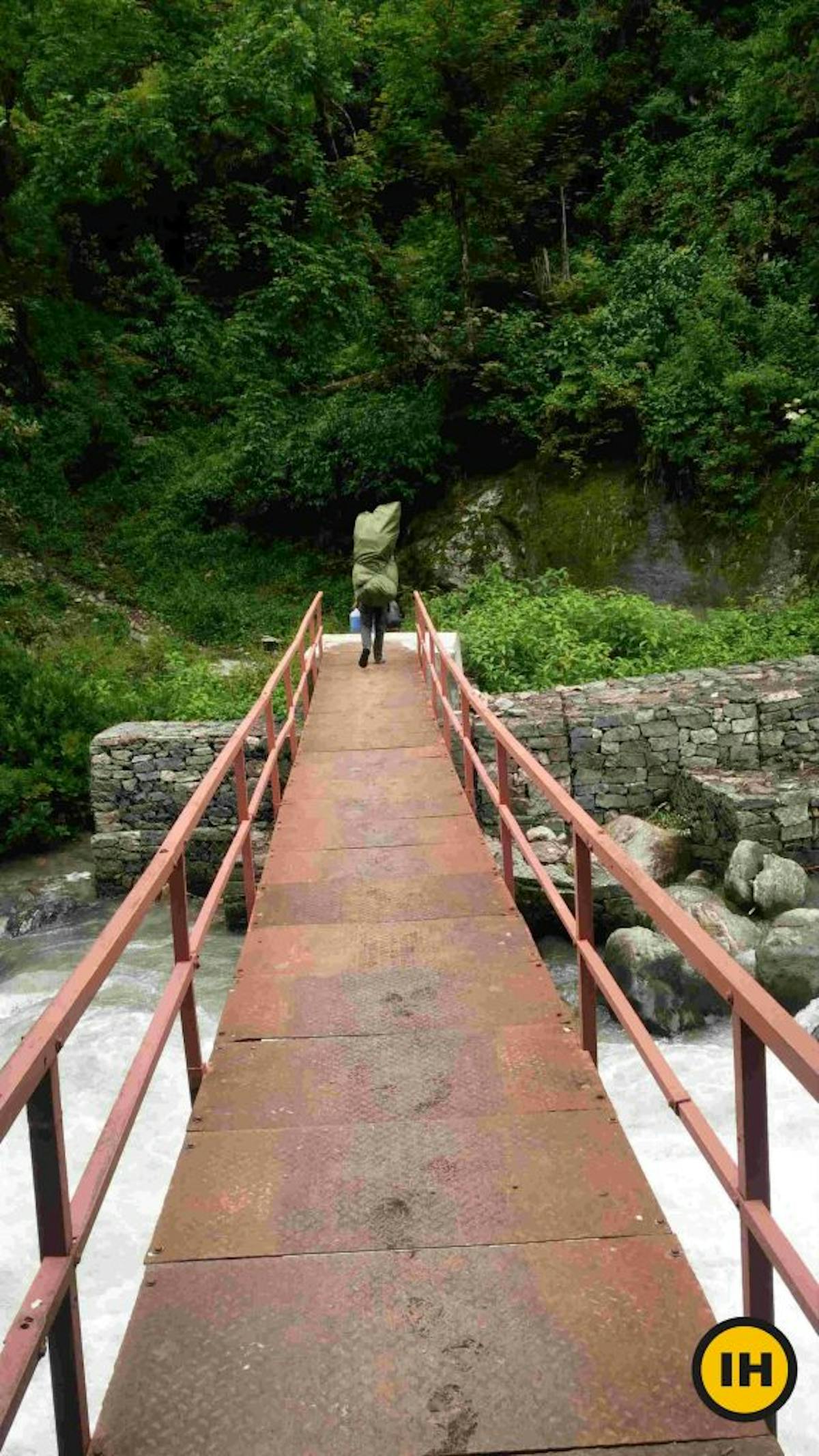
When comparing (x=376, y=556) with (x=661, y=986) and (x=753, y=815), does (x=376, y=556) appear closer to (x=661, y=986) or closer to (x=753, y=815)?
(x=753, y=815)

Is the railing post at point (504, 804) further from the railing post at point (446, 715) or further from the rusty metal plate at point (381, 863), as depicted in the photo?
the railing post at point (446, 715)

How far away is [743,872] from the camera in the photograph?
9672 millimetres

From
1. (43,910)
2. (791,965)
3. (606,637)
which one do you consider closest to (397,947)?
(791,965)

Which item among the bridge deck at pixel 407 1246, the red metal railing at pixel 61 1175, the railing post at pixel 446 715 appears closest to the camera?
the red metal railing at pixel 61 1175

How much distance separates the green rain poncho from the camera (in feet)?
36.9

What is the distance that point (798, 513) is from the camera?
16.1m

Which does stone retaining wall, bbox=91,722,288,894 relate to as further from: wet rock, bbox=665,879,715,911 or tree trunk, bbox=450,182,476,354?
tree trunk, bbox=450,182,476,354

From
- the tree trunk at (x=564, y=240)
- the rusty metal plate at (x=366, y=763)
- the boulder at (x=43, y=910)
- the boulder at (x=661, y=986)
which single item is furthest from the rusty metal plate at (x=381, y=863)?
Result: the tree trunk at (x=564, y=240)

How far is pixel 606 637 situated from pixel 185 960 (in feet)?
37.5

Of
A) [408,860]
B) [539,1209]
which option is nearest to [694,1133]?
[539,1209]

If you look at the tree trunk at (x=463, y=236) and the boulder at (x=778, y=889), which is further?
the tree trunk at (x=463, y=236)

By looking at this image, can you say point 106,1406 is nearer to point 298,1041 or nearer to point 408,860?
point 298,1041

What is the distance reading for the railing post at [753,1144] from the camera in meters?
2.07

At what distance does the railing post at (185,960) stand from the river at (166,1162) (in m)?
1.77
